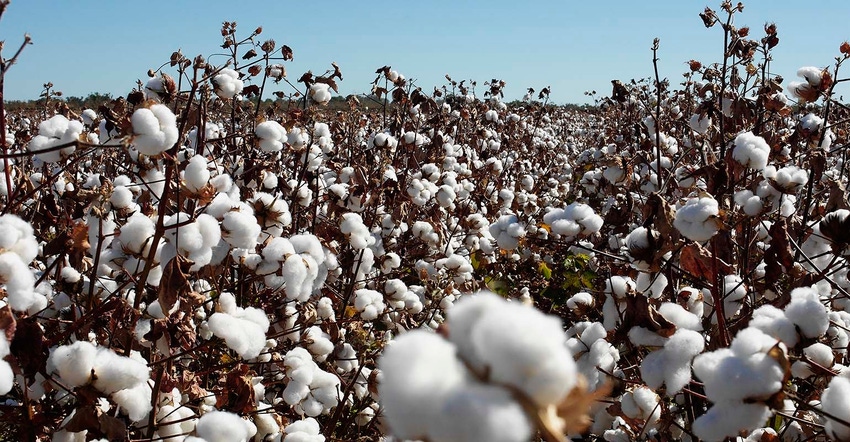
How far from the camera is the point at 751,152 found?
8.04 feet

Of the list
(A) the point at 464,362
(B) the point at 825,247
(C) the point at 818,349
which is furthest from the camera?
(B) the point at 825,247

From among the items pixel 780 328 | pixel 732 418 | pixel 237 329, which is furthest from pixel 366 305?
pixel 732 418

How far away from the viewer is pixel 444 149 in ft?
21.0

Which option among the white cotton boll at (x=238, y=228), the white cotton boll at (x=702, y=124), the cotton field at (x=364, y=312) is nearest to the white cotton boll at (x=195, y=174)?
the cotton field at (x=364, y=312)

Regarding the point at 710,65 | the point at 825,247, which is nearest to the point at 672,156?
the point at 710,65

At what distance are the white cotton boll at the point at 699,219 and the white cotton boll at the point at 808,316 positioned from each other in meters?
0.49

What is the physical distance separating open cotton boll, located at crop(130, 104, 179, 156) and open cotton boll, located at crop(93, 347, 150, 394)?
507 millimetres

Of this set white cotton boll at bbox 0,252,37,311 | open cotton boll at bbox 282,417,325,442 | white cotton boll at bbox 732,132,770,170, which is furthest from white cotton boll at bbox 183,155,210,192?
white cotton boll at bbox 732,132,770,170

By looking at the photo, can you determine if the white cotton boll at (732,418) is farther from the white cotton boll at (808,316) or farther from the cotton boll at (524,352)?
the cotton boll at (524,352)

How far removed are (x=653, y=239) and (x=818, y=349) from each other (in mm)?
591

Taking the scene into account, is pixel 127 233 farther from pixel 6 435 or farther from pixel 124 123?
pixel 6 435

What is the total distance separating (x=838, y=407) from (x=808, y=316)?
1.13 ft

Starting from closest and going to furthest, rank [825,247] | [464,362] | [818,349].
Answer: [464,362]
[818,349]
[825,247]

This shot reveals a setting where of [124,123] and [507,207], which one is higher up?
[507,207]
